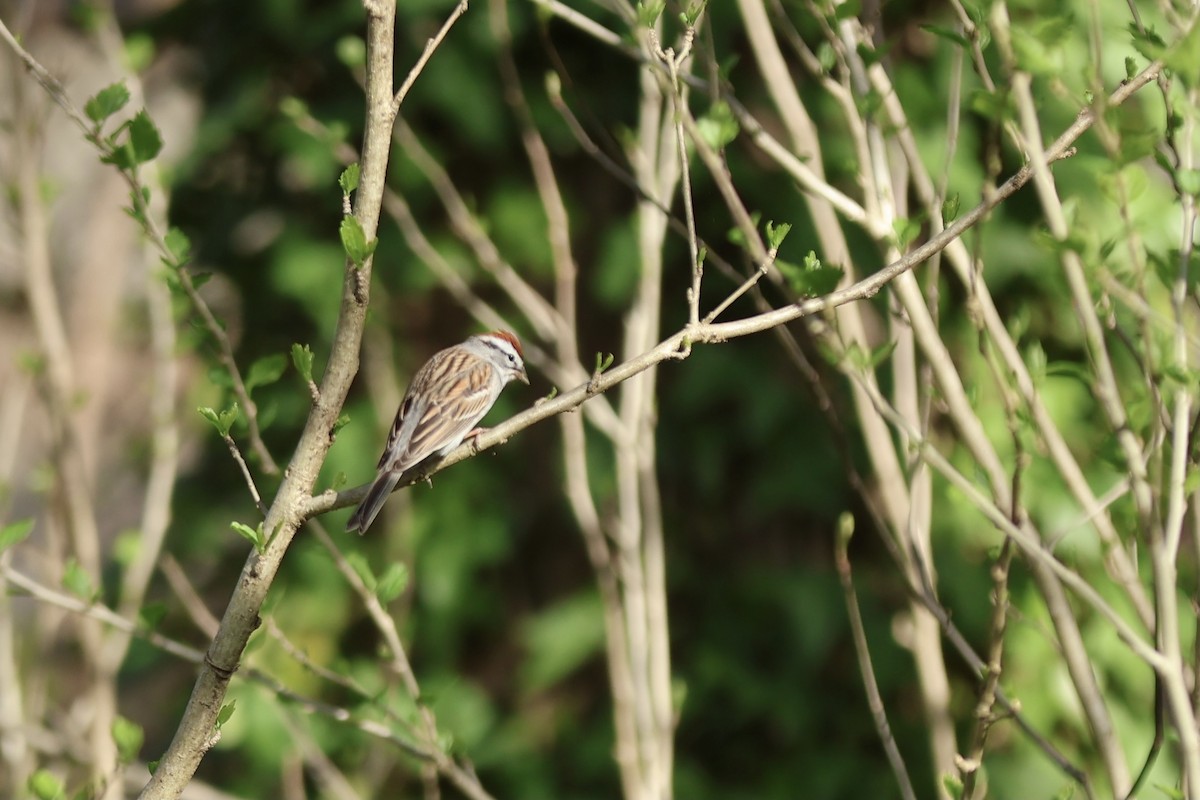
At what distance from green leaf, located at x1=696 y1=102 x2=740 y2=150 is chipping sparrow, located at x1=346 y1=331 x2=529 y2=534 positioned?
37.9 inches

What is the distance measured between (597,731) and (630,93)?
250 cm

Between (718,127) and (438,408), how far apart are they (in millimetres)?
1291

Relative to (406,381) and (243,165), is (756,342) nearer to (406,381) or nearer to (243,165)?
(406,381)

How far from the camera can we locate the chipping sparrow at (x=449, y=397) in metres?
3.34

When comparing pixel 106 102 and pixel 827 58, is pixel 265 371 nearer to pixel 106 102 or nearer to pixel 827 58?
pixel 106 102

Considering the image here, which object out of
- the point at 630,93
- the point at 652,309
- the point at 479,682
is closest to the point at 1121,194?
the point at 652,309

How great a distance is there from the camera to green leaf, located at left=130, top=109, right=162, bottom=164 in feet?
8.14

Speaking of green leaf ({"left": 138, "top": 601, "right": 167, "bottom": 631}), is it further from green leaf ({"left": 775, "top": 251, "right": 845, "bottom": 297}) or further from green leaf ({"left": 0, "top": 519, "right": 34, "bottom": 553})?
green leaf ({"left": 775, "top": 251, "right": 845, "bottom": 297})

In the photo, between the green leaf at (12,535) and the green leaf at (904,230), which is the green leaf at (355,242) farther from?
the green leaf at (12,535)

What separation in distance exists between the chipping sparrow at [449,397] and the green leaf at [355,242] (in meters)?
1.06

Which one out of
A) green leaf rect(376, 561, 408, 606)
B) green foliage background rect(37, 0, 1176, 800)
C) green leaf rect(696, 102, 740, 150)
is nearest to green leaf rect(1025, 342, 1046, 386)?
green leaf rect(696, 102, 740, 150)

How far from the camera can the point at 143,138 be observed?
8.19 feet

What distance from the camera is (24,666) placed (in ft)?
21.2

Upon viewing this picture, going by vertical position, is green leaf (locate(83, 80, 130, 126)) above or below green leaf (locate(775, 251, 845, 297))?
above
